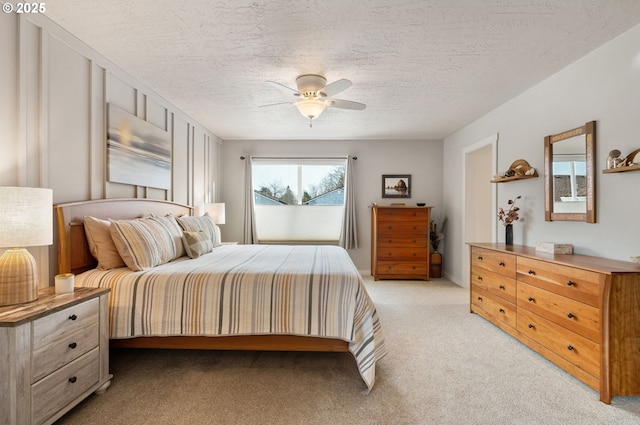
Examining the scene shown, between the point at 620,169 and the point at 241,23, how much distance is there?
2837 millimetres

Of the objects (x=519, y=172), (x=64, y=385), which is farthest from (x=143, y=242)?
(x=519, y=172)

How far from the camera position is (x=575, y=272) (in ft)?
7.01

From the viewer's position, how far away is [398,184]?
223 inches

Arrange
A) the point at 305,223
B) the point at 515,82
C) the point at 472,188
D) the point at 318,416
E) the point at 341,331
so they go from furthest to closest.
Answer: the point at 305,223
the point at 472,188
the point at 515,82
the point at 341,331
the point at 318,416

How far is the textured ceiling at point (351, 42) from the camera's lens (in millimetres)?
1964

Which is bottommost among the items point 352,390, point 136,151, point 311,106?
point 352,390

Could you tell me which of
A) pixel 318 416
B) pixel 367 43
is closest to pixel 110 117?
→ pixel 367 43

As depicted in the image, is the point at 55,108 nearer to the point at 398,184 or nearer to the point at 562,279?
the point at 562,279

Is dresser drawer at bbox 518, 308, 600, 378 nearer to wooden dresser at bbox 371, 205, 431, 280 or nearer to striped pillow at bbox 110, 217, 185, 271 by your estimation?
wooden dresser at bbox 371, 205, 431, 280

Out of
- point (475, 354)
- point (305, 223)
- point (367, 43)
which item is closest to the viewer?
point (367, 43)

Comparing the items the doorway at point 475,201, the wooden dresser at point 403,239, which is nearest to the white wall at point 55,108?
the wooden dresser at point 403,239

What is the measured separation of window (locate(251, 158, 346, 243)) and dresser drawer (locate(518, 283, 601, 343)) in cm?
341

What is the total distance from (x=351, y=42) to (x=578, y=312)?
8.30 ft

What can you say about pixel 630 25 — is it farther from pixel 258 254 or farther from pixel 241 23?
pixel 258 254
